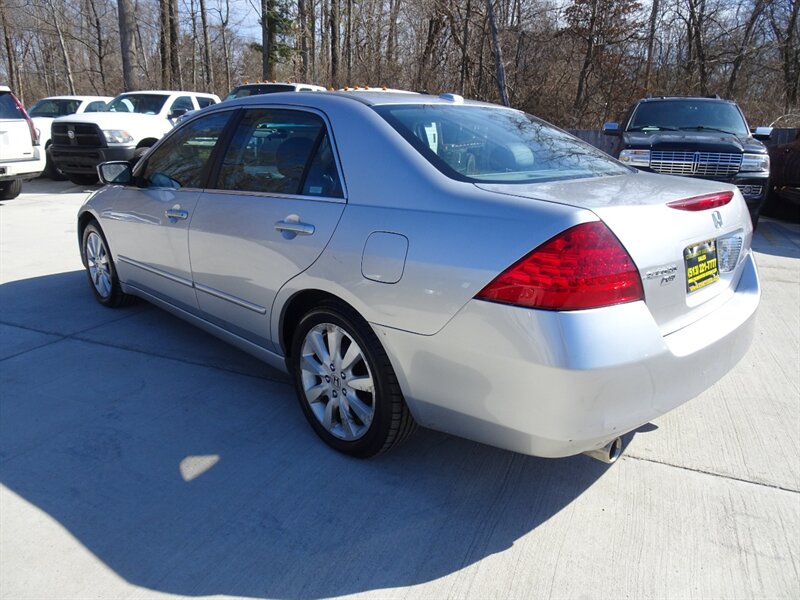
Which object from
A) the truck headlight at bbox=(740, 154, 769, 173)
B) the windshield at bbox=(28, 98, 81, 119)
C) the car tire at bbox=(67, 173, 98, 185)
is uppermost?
the windshield at bbox=(28, 98, 81, 119)

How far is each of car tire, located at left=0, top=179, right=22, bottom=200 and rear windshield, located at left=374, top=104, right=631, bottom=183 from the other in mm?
10572

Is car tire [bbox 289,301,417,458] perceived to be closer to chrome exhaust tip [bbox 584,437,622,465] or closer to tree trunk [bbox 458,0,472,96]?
chrome exhaust tip [bbox 584,437,622,465]

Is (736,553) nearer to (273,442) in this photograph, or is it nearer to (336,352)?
(336,352)

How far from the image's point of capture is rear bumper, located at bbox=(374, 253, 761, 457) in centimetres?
219

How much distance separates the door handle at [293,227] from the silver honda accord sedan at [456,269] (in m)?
0.01

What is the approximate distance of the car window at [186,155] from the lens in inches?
152

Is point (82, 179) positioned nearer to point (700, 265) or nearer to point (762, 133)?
point (762, 133)

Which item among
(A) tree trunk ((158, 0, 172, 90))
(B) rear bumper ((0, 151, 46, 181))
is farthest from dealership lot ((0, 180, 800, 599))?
(A) tree trunk ((158, 0, 172, 90))

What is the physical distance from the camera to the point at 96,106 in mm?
14852

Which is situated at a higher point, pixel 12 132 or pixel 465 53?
pixel 465 53

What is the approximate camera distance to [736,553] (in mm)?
2438

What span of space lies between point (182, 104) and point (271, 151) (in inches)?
458

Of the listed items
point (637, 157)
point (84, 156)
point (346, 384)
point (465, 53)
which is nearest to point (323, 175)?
point (346, 384)

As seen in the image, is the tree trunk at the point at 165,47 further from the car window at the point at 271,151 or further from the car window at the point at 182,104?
the car window at the point at 271,151
